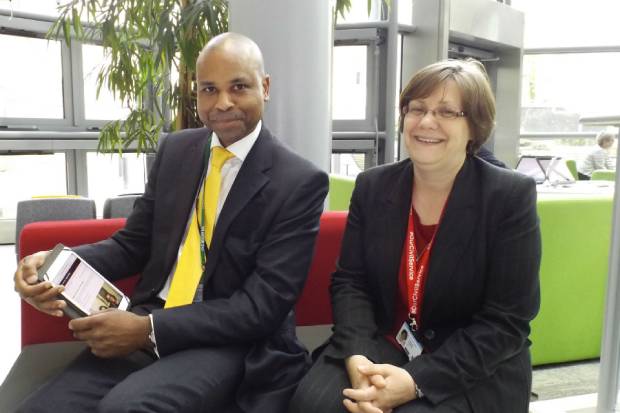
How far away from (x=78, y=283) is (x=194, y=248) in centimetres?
36

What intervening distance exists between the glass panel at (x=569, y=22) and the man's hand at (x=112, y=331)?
8532mm

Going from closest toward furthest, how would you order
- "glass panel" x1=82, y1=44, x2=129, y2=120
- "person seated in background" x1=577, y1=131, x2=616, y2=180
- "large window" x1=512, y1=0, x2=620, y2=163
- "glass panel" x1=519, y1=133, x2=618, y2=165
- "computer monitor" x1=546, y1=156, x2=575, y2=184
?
"computer monitor" x1=546, y1=156, x2=575, y2=184 → "glass panel" x1=82, y1=44, x2=129, y2=120 → "person seated in background" x1=577, y1=131, x2=616, y2=180 → "large window" x1=512, y1=0, x2=620, y2=163 → "glass panel" x1=519, y1=133, x2=618, y2=165

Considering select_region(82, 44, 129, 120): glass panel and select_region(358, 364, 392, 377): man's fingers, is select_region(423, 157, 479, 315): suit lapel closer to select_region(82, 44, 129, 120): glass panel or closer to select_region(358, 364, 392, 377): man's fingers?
select_region(358, 364, 392, 377): man's fingers

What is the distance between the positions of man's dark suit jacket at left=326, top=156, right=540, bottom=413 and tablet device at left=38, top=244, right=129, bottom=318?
2.33 feet

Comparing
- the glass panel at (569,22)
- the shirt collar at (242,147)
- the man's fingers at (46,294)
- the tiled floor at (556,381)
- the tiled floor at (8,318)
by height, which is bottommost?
the tiled floor at (8,318)

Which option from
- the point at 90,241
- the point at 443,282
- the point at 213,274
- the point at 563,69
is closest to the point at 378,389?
the point at 443,282

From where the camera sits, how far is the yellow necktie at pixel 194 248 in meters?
1.74

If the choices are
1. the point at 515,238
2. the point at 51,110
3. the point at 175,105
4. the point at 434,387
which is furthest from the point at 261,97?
the point at 51,110

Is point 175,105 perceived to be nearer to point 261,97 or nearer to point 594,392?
point 261,97

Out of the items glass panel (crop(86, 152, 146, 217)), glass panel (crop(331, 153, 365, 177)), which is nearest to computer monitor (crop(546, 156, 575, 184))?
glass panel (crop(331, 153, 365, 177))

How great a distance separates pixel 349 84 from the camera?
25.2 feet

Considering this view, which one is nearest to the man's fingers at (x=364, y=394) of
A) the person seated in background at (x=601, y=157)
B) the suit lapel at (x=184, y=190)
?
the suit lapel at (x=184, y=190)

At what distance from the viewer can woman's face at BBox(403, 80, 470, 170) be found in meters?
1.58

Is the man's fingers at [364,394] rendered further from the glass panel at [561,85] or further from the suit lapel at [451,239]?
the glass panel at [561,85]
